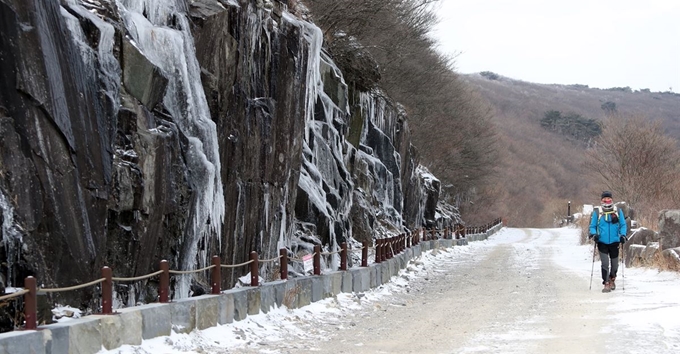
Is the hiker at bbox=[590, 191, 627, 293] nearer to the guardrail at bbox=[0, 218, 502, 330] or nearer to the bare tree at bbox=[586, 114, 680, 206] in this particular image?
the guardrail at bbox=[0, 218, 502, 330]

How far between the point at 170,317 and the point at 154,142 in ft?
9.70

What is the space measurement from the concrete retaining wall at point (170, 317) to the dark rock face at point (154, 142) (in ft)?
3.68

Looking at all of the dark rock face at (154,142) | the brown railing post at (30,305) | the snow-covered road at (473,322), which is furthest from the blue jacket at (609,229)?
the brown railing post at (30,305)

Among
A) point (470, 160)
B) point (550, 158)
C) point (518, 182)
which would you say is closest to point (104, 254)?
point (470, 160)

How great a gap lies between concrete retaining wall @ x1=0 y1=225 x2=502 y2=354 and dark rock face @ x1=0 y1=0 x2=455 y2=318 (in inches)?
44.2

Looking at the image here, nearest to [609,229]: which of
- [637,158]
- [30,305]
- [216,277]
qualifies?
[216,277]

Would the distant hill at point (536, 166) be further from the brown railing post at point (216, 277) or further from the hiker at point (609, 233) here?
the brown railing post at point (216, 277)

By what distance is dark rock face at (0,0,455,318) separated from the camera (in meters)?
9.06

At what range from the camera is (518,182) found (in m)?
134

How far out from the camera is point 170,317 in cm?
964

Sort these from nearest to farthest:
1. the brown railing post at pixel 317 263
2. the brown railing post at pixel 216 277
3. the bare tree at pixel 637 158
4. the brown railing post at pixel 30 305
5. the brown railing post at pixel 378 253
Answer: the brown railing post at pixel 30 305 < the brown railing post at pixel 216 277 < the brown railing post at pixel 317 263 < the brown railing post at pixel 378 253 < the bare tree at pixel 637 158

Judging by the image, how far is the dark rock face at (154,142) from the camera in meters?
9.06

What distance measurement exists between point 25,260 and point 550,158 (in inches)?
6026

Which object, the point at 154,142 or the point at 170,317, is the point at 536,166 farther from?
the point at 170,317
